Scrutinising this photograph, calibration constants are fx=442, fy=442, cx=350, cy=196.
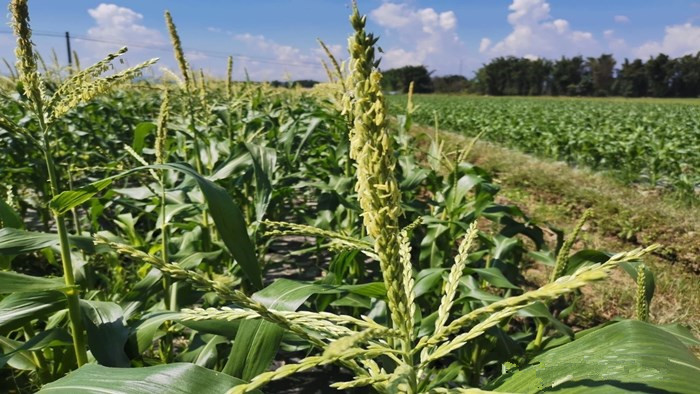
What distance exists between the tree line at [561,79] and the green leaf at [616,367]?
274 feet

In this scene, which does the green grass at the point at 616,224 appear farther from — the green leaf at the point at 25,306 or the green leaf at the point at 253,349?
the green leaf at the point at 25,306

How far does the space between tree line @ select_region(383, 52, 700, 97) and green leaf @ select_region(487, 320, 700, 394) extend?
83531mm

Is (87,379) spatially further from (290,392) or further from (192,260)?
(290,392)

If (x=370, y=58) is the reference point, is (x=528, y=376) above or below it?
below

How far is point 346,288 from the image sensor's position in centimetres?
162

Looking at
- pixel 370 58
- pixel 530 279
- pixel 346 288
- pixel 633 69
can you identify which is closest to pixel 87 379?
pixel 346 288

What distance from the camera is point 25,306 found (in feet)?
5.00

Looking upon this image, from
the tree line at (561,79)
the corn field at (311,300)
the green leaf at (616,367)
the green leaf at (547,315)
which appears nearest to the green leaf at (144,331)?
the corn field at (311,300)

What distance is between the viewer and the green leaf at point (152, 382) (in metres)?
0.97

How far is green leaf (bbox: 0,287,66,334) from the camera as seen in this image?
151cm

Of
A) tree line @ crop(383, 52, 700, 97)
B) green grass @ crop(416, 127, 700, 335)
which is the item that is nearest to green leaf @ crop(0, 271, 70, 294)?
green grass @ crop(416, 127, 700, 335)

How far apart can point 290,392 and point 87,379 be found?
1.91 m

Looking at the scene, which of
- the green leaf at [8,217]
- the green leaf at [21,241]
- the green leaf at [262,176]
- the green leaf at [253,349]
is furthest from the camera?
the green leaf at [262,176]

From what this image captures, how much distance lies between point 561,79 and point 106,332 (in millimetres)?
99554
